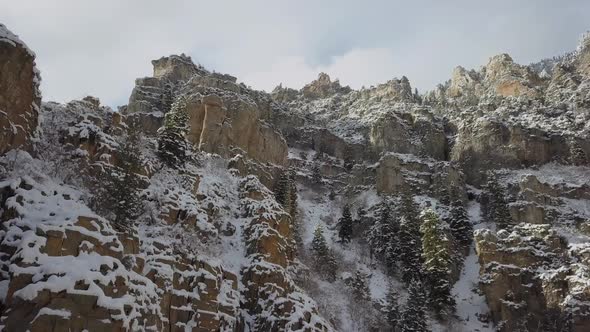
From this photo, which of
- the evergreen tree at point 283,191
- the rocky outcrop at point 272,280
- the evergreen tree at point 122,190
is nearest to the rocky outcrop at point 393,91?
the evergreen tree at point 283,191

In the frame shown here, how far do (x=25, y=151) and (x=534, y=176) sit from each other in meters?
56.3

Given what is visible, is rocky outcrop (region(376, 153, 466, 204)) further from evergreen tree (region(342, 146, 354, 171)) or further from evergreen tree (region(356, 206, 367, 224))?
evergreen tree (region(342, 146, 354, 171))

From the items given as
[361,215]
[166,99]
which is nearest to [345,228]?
[361,215]

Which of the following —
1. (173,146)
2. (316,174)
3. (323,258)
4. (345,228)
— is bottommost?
(323,258)

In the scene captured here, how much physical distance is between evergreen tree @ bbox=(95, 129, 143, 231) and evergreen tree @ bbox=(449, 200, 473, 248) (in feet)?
124

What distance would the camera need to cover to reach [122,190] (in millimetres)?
30641

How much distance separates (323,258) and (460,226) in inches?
707

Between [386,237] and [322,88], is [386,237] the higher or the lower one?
the lower one

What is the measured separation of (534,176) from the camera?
214 feet

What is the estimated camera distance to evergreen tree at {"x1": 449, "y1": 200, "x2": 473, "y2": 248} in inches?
2369

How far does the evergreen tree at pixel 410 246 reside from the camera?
53906mm

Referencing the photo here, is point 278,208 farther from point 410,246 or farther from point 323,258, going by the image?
point 410,246

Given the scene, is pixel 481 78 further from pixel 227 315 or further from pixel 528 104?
pixel 227 315

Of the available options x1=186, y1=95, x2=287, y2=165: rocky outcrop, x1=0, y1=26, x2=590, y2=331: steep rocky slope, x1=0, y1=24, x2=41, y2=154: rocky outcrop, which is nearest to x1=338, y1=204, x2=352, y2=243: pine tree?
x1=0, y1=26, x2=590, y2=331: steep rocky slope
